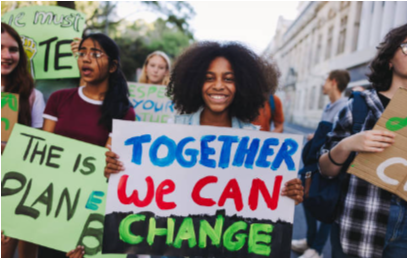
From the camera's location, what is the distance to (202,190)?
4.69 ft

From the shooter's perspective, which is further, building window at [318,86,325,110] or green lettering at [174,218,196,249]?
building window at [318,86,325,110]

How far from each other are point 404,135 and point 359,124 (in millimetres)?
228

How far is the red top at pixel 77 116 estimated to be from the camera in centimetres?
181

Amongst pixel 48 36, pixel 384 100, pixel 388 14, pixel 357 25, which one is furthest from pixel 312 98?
pixel 384 100

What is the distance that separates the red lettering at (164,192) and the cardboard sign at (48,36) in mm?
1426

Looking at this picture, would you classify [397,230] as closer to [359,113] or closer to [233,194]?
[359,113]

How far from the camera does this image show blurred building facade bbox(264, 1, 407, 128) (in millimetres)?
14227

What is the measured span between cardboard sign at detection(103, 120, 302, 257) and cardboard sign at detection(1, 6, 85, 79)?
1310 mm

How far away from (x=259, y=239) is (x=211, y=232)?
21 cm

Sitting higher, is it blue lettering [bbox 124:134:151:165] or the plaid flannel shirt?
blue lettering [bbox 124:134:151:165]

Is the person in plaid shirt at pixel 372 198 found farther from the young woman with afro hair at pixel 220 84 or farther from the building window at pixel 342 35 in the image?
the building window at pixel 342 35

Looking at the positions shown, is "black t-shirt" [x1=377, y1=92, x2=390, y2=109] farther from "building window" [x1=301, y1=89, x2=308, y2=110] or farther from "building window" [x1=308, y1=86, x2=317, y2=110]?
"building window" [x1=301, y1=89, x2=308, y2=110]

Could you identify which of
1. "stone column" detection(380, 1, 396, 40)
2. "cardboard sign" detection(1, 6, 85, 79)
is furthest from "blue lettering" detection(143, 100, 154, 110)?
"stone column" detection(380, 1, 396, 40)

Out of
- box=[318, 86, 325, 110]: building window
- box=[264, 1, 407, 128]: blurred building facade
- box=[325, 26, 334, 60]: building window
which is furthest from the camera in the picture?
box=[325, 26, 334, 60]: building window
